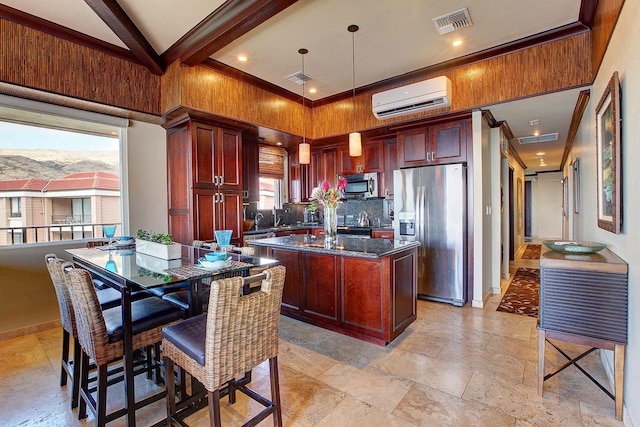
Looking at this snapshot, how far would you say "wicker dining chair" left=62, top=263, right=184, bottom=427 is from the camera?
61.7 inches

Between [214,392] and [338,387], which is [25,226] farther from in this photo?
[338,387]

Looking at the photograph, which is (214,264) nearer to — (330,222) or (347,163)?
(330,222)

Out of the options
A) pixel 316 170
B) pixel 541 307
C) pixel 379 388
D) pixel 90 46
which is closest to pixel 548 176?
pixel 316 170

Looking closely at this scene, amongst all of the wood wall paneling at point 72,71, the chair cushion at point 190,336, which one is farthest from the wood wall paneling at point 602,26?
the wood wall paneling at point 72,71

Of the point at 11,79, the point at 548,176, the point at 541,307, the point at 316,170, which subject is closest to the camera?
the point at 541,307

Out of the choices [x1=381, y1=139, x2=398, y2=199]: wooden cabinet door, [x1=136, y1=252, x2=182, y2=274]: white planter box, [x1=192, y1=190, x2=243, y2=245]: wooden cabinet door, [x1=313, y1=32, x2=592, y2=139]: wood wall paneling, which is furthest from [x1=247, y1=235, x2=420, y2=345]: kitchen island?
[x1=313, y1=32, x2=592, y2=139]: wood wall paneling

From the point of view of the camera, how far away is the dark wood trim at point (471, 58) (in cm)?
298

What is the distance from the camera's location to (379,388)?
2.12 metres

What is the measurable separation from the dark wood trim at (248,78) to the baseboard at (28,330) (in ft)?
10.4

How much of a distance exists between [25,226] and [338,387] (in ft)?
11.5

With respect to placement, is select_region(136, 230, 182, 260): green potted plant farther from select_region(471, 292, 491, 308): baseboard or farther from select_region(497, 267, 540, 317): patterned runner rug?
select_region(497, 267, 540, 317): patterned runner rug

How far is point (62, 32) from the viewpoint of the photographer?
287cm

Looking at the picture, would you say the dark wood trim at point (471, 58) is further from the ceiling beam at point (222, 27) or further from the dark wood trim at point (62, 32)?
the dark wood trim at point (62, 32)

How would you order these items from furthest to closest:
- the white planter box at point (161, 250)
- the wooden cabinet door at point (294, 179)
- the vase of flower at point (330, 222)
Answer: the wooden cabinet door at point (294, 179) → the vase of flower at point (330, 222) → the white planter box at point (161, 250)
